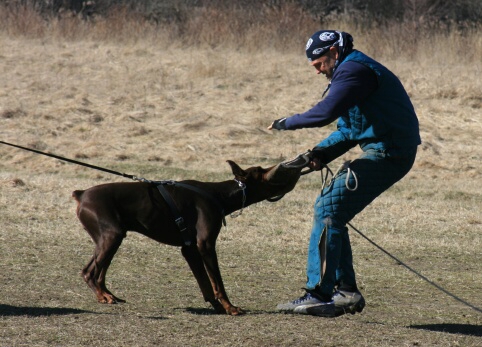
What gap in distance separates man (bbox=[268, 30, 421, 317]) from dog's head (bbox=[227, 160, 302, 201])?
0.47 meters

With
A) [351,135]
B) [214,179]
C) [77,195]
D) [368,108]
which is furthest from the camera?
[214,179]

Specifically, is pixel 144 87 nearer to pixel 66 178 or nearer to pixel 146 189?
pixel 66 178

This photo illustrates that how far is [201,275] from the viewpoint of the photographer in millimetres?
6445

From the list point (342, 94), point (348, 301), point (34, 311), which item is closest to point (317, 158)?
point (342, 94)

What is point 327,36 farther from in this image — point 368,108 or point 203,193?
point 203,193

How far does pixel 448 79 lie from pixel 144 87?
648 cm

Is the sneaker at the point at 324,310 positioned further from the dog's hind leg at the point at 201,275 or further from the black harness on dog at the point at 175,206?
the black harness on dog at the point at 175,206

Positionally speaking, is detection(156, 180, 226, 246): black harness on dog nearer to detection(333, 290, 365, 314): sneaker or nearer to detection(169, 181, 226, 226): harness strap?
detection(169, 181, 226, 226): harness strap

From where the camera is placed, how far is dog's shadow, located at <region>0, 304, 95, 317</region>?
20.0ft

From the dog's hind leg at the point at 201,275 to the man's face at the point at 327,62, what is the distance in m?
1.57

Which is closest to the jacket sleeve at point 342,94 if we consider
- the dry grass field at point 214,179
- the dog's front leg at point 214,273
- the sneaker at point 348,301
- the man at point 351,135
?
the man at point 351,135

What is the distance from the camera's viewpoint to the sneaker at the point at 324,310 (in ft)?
19.5

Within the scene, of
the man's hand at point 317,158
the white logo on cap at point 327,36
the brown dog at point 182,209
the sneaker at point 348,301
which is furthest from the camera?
the brown dog at point 182,209

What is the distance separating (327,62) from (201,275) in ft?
5.80
